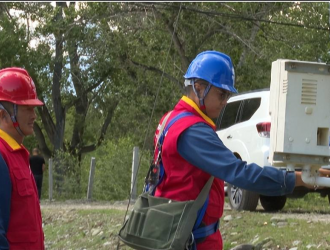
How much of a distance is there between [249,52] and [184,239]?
2145 centimetres

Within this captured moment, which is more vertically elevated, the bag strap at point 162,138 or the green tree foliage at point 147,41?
the green tree foliage at point 147,41

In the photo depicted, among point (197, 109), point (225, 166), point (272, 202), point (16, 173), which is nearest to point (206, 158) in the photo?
point (225, 166)

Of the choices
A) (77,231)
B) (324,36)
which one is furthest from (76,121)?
(77,231)

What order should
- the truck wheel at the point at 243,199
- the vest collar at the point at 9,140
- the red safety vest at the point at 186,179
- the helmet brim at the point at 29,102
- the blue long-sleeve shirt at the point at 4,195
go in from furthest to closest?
the truck wheel at the point at 243,199 < the helmet brim at the point at 29,102 < the vest collar at the point at 9,140 < the red safety vest at the point at 186,179 < the blue long-sleeve shirt at the point at 4,195

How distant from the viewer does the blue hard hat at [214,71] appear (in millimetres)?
4234

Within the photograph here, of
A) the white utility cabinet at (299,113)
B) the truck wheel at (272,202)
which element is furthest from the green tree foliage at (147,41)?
the white utility cabinet at (299,113)

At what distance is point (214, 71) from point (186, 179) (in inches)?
22.3

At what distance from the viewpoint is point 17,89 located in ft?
14.7

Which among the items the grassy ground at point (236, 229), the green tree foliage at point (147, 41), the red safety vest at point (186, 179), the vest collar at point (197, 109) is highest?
the green tree foliage at point (147, 41)

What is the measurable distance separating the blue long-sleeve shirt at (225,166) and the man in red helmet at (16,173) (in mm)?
798

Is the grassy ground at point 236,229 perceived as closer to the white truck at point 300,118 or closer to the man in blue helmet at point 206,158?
the white truck at point 300,118

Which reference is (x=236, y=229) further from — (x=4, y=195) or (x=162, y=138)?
(x=4, y=195)

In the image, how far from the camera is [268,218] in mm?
11172

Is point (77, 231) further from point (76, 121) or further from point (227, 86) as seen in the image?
point (76, 121)
